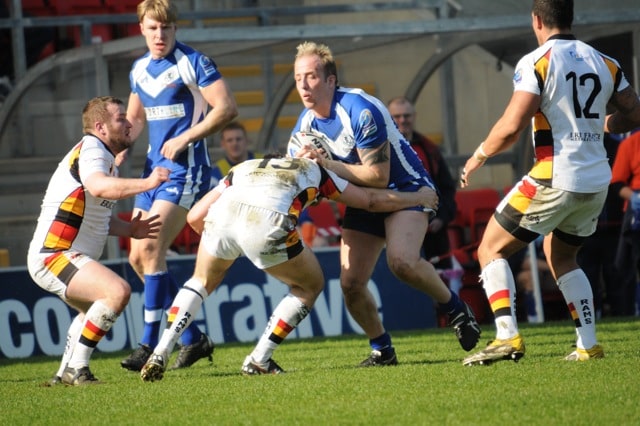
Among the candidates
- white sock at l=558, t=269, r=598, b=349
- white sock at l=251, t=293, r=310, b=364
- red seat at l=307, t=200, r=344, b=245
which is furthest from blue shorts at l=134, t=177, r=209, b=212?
red seat at l=307, t=200, r=344, b=245

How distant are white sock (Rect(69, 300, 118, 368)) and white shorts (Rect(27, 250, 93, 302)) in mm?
246

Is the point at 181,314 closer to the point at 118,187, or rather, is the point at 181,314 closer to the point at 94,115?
the point at 118,187

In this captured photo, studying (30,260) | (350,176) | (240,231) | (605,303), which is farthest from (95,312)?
(605,303)

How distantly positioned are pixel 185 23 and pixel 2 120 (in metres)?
4.19

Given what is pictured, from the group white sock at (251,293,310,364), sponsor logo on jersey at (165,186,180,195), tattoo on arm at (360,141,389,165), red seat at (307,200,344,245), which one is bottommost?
red seat at (307,200,344,245)

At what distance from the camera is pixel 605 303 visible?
13.1 meters

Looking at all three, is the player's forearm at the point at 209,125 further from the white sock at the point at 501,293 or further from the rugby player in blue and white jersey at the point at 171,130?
the white sock at the point at 501,293

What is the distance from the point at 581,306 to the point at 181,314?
94.7 inches

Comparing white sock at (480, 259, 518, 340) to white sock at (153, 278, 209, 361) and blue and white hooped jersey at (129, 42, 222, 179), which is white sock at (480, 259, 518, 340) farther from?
blue and white hooped jersey at (129, 42, 222, 179)

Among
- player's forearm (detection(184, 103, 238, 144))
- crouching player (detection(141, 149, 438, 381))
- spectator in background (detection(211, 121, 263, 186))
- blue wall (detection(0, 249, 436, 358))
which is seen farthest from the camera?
spectator in background (detection(211, 121, 263, 186))

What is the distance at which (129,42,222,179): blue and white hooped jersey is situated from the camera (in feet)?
28.3

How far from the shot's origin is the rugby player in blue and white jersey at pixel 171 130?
8484 millimetres

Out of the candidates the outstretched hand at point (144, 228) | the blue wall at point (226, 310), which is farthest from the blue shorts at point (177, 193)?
the blue wall at point (226, 310)

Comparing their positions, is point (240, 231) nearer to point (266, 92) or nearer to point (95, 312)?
point (95, 312)
